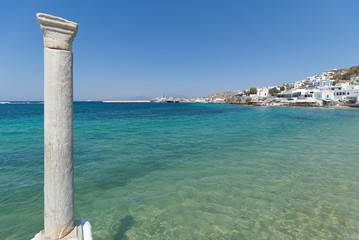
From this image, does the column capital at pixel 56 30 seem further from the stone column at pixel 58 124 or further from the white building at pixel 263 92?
the white building at pixel 263 92

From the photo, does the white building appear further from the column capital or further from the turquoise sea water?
the column capital

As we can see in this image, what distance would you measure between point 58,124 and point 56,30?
3.60 ft

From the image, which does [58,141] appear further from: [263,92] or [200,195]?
[263,92]

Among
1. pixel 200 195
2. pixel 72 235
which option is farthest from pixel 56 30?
pixel 200 195

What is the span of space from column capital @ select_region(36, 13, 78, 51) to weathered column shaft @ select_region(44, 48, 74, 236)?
82 millimetres

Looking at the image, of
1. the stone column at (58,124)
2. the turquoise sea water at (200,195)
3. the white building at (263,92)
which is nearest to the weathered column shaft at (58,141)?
the stone column at (58,124)

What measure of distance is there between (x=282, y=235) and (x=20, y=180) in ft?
26.2

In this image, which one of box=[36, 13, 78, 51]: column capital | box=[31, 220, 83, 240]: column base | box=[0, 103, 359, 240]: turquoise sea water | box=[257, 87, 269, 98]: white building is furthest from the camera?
box=[257, 87, 269, 98]: white building

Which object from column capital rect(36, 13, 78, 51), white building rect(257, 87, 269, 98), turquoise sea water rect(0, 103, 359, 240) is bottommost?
turquoise sea water rect(0, 103, 359, 240)

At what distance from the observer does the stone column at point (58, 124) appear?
2.06 m

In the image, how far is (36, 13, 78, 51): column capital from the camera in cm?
200

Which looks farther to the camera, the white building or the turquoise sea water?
the white building

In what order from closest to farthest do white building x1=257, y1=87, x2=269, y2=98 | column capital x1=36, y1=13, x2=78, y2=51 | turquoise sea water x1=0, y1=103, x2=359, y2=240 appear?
column capital x1=36, y1=13, x2=78, y2=51 < turquoise sea water x1=0, y1=103, x2=359, y2=240 < white building x1=257, y1=87, x2=269, y2=98

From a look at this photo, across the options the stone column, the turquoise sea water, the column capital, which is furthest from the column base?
the column capital
